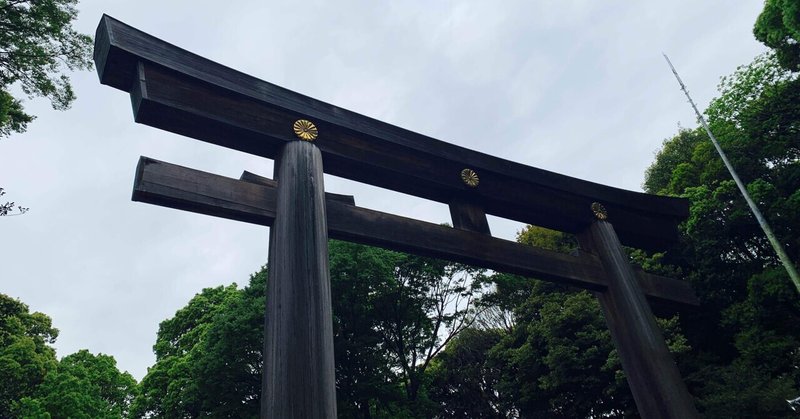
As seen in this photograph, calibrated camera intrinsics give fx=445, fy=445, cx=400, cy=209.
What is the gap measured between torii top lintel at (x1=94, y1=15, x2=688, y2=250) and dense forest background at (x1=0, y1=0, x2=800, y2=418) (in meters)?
7.42

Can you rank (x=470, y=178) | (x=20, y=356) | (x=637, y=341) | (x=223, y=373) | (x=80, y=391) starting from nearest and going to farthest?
(x=637, y=341)
(x=470, y=178)
(x=223, y=373)
(x=80, y=391)
(x=20, y=356)

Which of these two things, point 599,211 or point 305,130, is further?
point 599,211

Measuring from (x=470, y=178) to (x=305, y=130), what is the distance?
2283 mm

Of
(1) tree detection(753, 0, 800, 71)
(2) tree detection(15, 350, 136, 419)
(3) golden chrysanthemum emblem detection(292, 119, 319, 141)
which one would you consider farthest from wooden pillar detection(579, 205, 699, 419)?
(2) tree detection(15, 350, 136, 419)

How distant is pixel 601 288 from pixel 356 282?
1088 cm

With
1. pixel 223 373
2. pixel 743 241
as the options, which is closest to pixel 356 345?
pixel 223 373

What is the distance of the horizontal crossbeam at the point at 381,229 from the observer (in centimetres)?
368

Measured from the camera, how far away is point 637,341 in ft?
18.1

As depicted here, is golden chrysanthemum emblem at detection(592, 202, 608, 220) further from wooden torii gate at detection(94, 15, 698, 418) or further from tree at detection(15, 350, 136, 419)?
tree at detection(15, 350, 136, 419)

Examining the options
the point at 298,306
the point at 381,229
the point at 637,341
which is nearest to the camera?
the point at 298,306

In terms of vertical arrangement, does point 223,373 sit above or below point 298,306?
above

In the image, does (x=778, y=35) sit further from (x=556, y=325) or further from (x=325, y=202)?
(x=325, y=202)

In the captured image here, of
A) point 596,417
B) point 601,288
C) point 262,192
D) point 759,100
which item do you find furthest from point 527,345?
point 262,192

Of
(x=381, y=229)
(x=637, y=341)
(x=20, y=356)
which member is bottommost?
(x=637, y=341)
